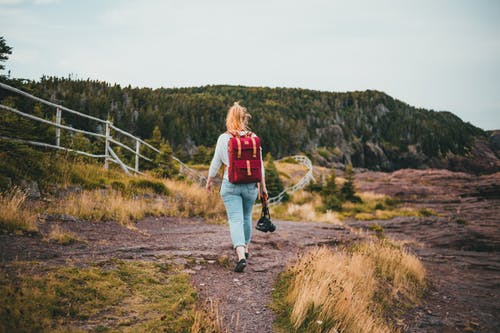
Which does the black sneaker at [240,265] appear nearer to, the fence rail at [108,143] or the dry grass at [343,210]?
the fence rail at [108,143]

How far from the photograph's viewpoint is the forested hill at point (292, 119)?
71812mm

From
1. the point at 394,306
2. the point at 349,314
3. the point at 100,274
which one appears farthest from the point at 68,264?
the point at 394,306

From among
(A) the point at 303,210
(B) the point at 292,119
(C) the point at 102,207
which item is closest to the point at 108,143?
(C) the point at 102,207

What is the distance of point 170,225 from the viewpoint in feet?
26.7

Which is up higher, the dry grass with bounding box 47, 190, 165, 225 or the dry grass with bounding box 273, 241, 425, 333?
the dry grass with bounding box 47, 190, 165, 225

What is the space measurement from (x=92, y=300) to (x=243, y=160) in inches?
91.5

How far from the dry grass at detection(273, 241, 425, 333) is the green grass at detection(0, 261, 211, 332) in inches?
47.1

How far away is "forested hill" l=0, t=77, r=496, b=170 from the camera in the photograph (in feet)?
236

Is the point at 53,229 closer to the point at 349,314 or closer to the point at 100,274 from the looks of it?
the point at 100,274

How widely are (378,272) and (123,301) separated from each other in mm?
5763

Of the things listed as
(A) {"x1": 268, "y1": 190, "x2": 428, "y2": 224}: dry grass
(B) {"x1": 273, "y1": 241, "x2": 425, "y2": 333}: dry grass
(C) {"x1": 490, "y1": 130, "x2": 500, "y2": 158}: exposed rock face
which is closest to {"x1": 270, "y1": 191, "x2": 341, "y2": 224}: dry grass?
(A) {"x1": 268, "y1": 190, "x2": 428, "y2": 224}: dry grass

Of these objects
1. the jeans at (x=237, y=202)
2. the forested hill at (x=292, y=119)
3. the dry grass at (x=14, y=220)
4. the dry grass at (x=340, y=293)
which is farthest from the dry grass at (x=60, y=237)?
the forested hill at (x=292, y=119)

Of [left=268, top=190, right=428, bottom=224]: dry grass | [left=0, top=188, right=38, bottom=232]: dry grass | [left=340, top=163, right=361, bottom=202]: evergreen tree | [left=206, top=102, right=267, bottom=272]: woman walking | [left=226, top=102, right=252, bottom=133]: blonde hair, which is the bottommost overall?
[left=268, top=190, right=428, bottom=224]: dry grass

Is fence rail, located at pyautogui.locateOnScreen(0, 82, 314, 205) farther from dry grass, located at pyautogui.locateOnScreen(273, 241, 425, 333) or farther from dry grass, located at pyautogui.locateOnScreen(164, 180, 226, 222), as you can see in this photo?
dry grass, located at pyautogui.locateOnScreen(273, 241, 425, 333)
